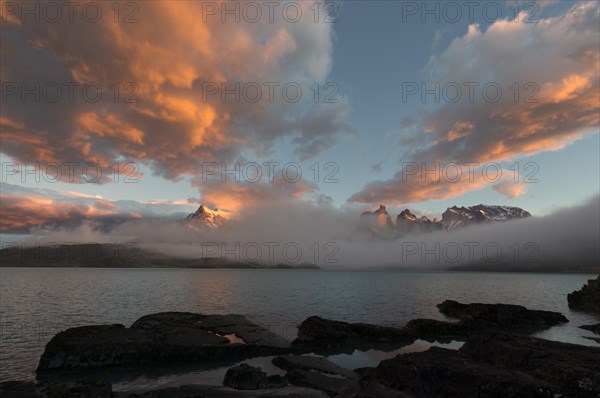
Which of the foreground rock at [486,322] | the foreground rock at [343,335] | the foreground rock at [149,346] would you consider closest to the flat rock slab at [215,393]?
the foreground rock at [149,346]

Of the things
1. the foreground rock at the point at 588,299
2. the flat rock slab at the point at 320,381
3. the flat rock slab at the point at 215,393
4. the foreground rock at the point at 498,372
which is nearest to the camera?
the foreground rock at the point at 498,372

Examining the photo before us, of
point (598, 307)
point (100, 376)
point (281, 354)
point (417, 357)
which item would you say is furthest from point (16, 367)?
point (598, 307)

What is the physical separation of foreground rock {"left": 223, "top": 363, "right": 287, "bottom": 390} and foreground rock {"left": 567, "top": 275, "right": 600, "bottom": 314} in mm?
107953

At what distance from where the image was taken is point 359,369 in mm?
34438

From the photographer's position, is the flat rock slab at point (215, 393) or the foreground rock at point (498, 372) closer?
the foreground rock at point (498, 372)

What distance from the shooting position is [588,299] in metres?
97.4

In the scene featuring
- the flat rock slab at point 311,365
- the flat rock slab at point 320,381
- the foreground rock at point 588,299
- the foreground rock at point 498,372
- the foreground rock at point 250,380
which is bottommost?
the foreground rock at point 588,299

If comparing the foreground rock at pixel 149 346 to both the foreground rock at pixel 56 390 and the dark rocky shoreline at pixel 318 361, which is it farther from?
the foreground rock at pixel 56 390

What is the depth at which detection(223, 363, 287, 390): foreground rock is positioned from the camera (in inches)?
1087

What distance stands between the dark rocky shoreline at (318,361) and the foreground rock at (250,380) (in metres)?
0.09

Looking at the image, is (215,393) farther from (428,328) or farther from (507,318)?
(507,318)

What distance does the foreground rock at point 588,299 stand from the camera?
94.4m

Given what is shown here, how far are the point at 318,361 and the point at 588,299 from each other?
105m

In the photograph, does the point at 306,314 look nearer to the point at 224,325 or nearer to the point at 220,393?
the point at 224,325
